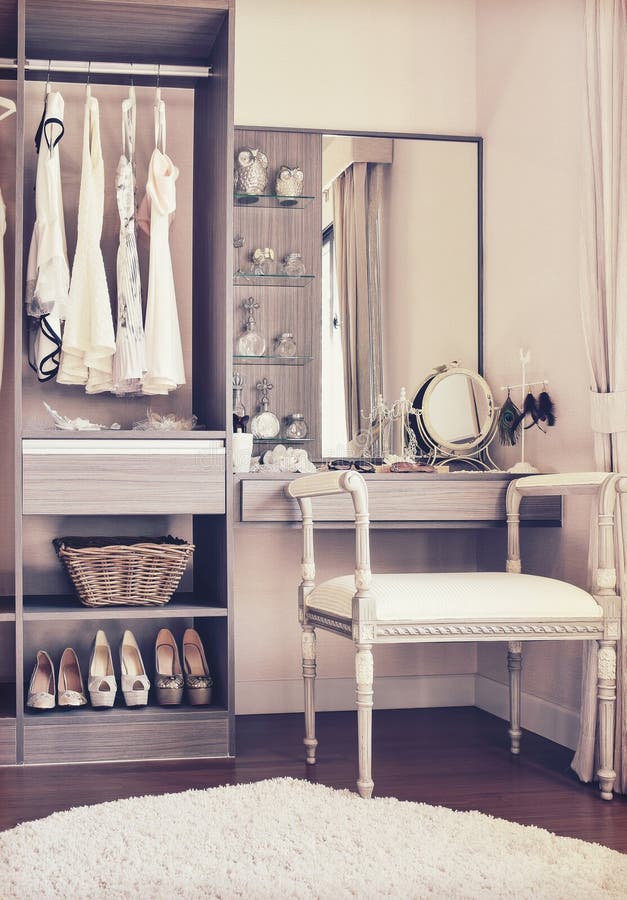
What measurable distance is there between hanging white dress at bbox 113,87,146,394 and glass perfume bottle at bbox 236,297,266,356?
40 cm

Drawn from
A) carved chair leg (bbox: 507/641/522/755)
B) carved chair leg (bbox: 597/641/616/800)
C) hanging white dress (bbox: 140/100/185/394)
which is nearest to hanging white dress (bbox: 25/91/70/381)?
hanging white dress (bbox: 140/100/185/394)

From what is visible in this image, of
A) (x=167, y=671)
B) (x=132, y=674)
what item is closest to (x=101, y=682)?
(x=132, y=674)

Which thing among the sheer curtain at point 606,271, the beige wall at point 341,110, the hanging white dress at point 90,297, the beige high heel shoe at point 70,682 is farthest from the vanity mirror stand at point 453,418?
the beige high heel shoe at point 70,682

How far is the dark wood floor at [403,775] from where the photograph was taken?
238 cm

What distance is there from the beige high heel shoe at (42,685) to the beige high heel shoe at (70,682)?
32mm

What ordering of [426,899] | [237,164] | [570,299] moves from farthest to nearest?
[237,164] < [570,299] < [426,899]

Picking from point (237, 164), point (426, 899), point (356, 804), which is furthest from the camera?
point (237, 164)

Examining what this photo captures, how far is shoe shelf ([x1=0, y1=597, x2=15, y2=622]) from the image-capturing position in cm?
285

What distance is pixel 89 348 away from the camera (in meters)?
3.07

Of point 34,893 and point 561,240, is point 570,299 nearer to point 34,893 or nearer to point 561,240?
point 561,240

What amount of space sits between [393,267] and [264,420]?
713 millimetres

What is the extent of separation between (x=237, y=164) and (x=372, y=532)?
1.32m

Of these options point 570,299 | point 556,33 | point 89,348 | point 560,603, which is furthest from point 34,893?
point 556,33

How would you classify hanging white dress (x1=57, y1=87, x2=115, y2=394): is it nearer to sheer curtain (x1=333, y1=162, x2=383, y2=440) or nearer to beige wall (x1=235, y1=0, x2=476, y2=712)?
beige wall (x1=235, y1=0, x2=476, y2=712)
